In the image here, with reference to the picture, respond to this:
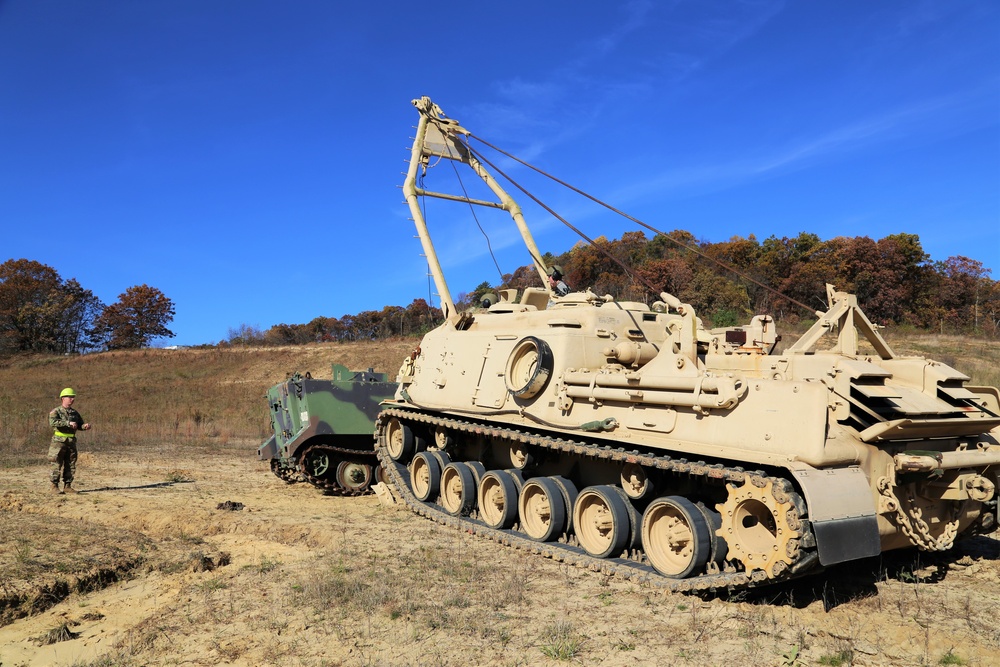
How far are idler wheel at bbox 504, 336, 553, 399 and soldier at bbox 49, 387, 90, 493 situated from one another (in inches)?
283

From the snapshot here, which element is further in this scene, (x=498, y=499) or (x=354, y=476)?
(x=354, y=476)

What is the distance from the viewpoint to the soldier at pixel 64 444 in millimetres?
11852

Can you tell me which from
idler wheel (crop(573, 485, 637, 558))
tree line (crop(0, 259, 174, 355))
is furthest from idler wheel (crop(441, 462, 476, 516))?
tree line (crop(0, 259, 174, 355))

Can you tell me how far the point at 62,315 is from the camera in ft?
150

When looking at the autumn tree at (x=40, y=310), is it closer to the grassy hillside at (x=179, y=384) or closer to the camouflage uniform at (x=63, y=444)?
the grassy hillside at (x=179, y=384)

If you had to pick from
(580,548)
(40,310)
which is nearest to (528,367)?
(580,548)

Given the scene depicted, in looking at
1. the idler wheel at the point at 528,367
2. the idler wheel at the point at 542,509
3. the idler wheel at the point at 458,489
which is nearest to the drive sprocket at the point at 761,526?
the idler wheel at the point at 542,509

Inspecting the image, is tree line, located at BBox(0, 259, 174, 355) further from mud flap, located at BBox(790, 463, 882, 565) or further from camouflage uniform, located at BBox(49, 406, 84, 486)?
mud flap, located at BBox(790, 463, 882, 565)

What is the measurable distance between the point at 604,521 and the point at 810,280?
26.9 metres

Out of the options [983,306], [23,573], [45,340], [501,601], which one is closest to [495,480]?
[501,601]

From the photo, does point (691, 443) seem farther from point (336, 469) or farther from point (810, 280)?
point (810, 280)

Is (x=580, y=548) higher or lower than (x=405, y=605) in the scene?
higher

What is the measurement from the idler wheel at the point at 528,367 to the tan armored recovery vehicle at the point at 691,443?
27 mm

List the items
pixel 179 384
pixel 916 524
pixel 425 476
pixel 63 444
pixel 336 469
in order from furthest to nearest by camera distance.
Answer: pixel 179 384
pixel 336 469
pixel 63 444
pixel 425 476
pixel 916 524
